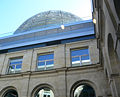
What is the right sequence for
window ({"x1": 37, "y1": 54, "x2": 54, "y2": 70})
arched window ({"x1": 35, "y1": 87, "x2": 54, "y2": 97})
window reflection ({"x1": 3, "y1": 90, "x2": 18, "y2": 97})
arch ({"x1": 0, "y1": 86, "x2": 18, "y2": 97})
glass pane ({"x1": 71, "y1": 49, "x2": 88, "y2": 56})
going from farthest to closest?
window ({"x1": 37, "y1": 54, "x2": 54, "y2": 70})
glass pane ({"x1": 71, "y1": 49, "x2": 88, "y2": 56})
arch ({"x1": 0, "y1": 86, "x2": 18, "y2": 97})
window reflection ({"x1": 3, "y1": 90, "x2": 18, "y2": 97})
arched window ({"x1": 35, "y1": 87, "x2": 54, "y2": 97})

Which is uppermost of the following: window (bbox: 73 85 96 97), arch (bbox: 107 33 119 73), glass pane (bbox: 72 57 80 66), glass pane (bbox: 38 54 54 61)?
glass pane (bbox: 38 54 54 61)

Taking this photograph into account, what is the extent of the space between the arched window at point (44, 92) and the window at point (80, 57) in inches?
193

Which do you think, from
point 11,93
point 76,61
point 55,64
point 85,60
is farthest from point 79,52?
point 11,93

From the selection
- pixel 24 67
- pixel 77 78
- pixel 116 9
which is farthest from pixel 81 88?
pixel 116 9

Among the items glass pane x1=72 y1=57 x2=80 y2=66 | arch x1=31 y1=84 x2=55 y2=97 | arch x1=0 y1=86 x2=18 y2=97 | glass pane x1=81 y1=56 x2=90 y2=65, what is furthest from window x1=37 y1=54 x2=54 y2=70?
arch x1=0 y1=86 x2=18 y2=97

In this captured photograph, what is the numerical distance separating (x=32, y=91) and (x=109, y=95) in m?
9.74

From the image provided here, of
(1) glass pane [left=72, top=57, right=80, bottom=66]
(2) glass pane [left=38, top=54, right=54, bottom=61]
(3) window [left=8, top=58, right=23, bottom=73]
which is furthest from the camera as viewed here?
(3) window [left=8, top=58, right=23, bottom=73]

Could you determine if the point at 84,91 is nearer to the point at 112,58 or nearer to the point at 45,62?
the point at 45,62

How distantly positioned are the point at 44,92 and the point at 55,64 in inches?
160

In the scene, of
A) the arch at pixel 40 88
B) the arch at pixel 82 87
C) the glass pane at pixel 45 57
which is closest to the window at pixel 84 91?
the arch at pixel 82 87

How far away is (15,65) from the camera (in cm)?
2175

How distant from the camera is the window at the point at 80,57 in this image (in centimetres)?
1880

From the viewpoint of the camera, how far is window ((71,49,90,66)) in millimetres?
18797

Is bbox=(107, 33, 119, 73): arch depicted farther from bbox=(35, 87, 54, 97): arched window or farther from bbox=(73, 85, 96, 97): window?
bbox=(35, 87, 54, 97): arched window
